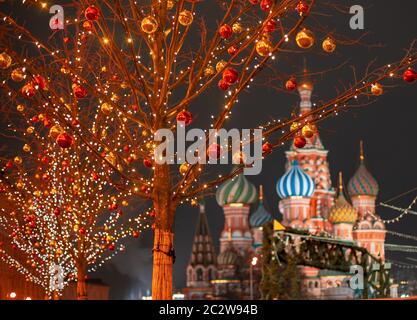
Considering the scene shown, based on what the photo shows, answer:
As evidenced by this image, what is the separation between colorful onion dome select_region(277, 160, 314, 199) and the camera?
→ 264 ft

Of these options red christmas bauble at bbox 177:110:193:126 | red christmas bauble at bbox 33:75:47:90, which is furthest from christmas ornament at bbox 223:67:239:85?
red christmas bauble at bbox 33:75:47:90

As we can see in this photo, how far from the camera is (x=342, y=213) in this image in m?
86.4

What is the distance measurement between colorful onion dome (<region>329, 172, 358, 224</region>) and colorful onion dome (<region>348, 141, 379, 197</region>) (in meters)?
3.38


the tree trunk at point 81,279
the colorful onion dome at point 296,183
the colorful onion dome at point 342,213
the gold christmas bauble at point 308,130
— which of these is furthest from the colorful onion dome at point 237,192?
the gold christmas bauble at point 308,130

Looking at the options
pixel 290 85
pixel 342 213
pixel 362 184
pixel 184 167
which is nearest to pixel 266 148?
pixel 290 85

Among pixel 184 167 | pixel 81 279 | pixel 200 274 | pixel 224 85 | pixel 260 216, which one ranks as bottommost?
pixel 81 279

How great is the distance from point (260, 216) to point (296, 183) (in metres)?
15.7

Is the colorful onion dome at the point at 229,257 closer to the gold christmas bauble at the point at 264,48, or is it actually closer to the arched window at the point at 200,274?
the arched window at the point at 200,274

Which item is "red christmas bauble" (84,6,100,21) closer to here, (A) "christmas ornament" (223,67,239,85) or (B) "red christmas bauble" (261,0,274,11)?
(A) "christmas ornament" (223,67,239,85)

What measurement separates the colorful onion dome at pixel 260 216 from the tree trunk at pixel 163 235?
84665 millimetres

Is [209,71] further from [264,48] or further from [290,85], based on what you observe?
[264,48]

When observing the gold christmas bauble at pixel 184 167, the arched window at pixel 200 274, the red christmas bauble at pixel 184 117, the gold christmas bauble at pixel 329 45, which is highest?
the arched window at pixel 200 274

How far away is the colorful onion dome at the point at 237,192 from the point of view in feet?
298
